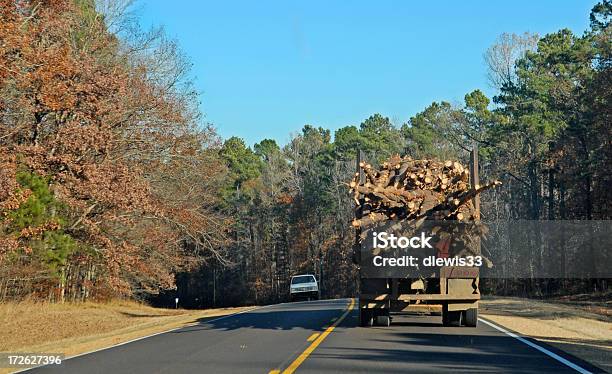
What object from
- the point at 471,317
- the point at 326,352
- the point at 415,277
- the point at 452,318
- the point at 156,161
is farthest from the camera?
the point at 156,161

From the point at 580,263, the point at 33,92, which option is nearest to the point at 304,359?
the point at 33,92

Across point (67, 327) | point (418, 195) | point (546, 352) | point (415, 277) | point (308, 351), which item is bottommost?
point (67, 327)

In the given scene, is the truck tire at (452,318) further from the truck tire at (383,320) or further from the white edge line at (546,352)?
the truck tire at (383,320)

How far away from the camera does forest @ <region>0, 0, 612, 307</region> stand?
27688 millimetres

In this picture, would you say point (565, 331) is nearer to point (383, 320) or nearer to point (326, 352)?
point (383, 320)

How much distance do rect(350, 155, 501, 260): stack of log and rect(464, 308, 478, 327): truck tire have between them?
5.73 feet

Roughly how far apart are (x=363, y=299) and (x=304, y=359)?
5482mm

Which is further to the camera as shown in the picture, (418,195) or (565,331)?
(565,331)

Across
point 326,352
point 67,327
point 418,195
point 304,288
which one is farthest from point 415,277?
point 304,288

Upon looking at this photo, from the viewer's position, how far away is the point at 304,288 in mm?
49188

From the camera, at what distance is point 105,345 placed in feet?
56.6

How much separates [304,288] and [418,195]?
106 feet

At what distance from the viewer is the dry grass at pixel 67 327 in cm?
1840

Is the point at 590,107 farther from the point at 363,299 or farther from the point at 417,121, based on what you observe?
the point at 417,121
